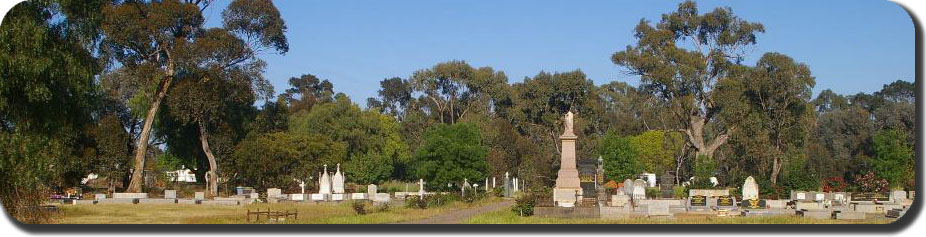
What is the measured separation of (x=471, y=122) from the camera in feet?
206

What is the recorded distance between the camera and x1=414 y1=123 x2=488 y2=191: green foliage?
177 feet

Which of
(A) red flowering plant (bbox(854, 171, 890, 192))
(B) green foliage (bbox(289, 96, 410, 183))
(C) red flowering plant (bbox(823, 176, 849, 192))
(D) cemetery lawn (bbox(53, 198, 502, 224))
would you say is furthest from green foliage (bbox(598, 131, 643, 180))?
(D) cemetery lawn (bbox(53, 198, 502, 224))

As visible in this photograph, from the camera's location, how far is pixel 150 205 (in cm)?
3688

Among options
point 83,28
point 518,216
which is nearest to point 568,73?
point 518,216

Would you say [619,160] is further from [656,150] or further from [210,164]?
[210,164]

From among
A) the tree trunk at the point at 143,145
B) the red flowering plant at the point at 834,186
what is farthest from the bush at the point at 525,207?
the tree trunk at the point at 143,145

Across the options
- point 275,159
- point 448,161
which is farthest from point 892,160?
point 275,159

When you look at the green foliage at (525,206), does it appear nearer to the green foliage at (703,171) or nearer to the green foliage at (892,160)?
the green foliage at (703,171)

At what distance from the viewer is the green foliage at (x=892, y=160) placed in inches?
1991

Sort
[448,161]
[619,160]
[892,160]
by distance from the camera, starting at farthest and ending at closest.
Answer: [619,160], [448,161], [892,160]

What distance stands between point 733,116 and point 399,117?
49448mm

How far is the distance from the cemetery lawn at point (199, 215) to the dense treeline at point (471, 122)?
11.5ft

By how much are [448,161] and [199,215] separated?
83.2ft

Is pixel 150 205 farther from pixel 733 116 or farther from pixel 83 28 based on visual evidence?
pixel 733 116
